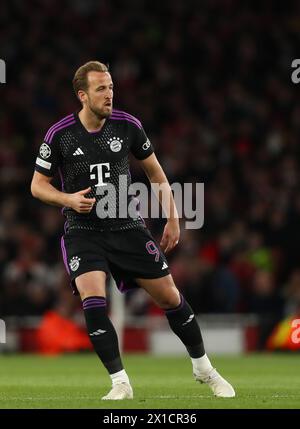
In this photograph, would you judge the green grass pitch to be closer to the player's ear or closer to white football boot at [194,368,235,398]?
white football boot at [194,368,235,398]

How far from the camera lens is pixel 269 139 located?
65.0ft

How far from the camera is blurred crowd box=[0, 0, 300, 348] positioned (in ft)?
56.6

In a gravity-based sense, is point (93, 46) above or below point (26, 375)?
above

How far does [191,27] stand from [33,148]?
4.05m

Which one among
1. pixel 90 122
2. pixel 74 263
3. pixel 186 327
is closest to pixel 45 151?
pixel 90 122

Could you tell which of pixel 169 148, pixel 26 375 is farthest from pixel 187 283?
pixel 26 375

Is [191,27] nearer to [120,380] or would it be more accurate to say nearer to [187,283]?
[187,283]

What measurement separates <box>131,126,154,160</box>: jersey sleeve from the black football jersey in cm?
9

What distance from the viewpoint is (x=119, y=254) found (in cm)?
835

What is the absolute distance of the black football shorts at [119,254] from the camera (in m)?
8.27

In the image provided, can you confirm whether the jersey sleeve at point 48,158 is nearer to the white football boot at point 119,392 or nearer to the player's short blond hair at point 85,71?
the player's short blond hair at point 85,71

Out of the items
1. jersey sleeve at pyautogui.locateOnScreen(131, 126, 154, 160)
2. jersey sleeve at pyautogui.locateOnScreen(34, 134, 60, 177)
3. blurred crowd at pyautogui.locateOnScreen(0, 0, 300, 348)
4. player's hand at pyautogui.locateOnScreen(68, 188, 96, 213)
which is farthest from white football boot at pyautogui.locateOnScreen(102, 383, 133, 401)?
blurred crowd at pyautogui.locateOnScreen(0, 0, 300, 348)

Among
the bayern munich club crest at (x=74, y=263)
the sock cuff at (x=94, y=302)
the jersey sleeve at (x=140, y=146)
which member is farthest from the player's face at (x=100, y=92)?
the sock cuff at (x=94, y=302)

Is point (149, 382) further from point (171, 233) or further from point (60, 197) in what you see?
point (60, 197)
